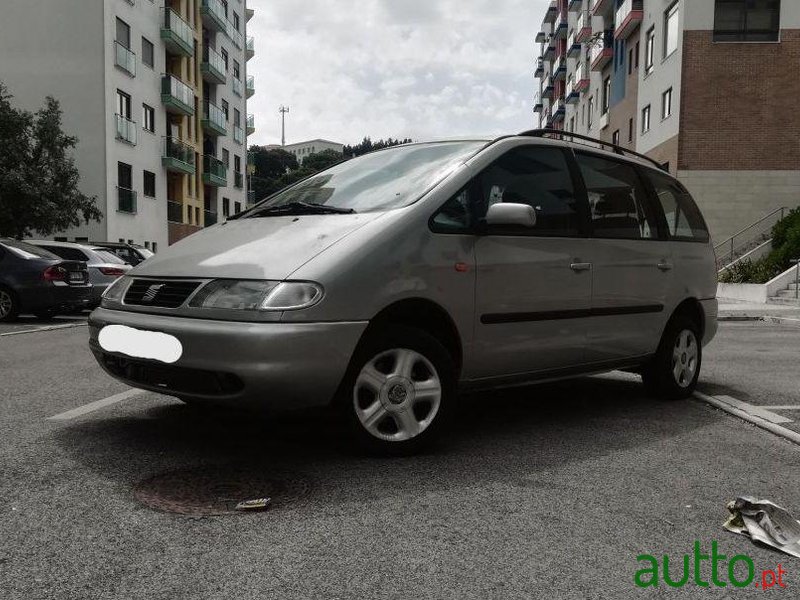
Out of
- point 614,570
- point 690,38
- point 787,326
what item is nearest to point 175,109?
point 690,38

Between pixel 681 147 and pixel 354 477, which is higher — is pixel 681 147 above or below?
above

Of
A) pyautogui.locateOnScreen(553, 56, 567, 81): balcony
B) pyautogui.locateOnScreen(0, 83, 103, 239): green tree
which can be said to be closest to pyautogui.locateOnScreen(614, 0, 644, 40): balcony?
pyautogui.locateOnScreen(0, 83, 103, 239): green tree

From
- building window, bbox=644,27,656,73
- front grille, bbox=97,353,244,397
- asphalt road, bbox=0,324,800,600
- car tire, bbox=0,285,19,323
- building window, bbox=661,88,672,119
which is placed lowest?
asphalt road, bbox=0,324,800,600

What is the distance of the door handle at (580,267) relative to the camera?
16.5 ft

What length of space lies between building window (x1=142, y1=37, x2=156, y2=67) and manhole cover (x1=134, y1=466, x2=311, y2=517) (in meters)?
34.0

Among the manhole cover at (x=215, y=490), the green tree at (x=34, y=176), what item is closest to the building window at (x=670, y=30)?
the green tree at (x=34, y=176)

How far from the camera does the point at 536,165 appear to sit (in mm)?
5000

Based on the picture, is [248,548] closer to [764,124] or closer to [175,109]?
[764,124]

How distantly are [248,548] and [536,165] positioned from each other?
10.0 feet

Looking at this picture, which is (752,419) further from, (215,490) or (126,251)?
(126,251)

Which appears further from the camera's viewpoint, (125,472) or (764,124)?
(764,124)

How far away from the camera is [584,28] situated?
46125 millimetres

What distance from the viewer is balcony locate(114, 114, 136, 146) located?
31172 mm

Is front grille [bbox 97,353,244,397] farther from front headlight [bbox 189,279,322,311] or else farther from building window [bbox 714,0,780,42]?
building window [bbox 714,0,780,42]
